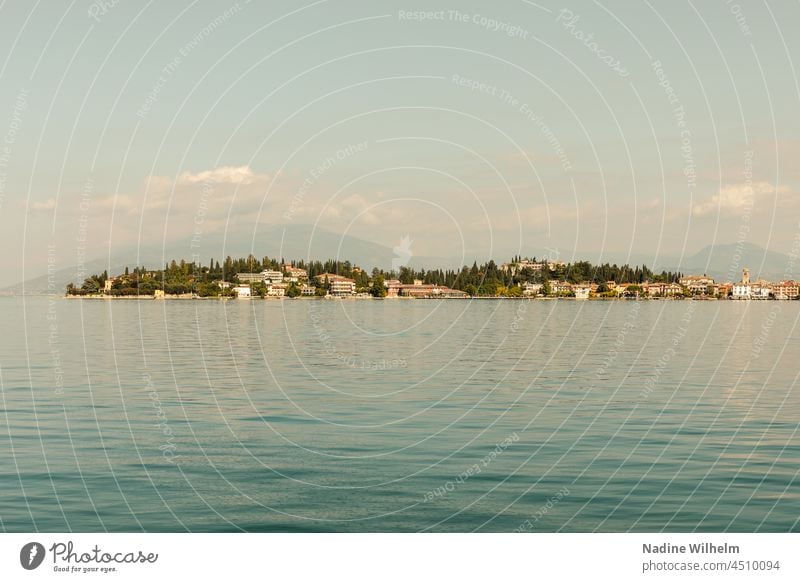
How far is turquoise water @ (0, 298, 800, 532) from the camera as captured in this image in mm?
21406

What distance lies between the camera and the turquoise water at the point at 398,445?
21.4 meters

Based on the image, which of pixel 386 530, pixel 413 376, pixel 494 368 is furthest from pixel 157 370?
pixel 386 530

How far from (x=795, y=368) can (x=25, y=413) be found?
41511 mm

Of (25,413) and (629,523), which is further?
(25,413)

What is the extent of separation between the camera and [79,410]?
3669 centimetres

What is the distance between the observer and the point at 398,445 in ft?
96.5

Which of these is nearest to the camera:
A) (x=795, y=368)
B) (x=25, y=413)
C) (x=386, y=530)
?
(x=386, y=530)

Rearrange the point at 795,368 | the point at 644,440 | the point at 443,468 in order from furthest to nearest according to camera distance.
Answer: the point at 795,368 < the point at 644,440 < the point at 443,468
